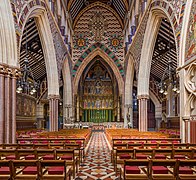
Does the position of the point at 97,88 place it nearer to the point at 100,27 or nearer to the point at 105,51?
the point at 105,51

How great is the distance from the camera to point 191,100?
390 inches

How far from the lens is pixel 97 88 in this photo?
42281 mm

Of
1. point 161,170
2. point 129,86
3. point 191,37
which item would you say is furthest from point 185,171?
point 129,86

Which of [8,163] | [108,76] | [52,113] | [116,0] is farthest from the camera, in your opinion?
Answer: [108,76]

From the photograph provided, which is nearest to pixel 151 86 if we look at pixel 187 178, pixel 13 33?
pixel 13 33

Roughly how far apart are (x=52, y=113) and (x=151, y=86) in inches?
670

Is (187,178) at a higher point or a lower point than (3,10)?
lower

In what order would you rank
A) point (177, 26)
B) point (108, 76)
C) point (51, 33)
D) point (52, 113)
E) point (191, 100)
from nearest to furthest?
point (191, 100), point (177, 26), point (51, 33), point (52, 113), point (108, 76)

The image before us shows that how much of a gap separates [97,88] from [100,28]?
12005 mm

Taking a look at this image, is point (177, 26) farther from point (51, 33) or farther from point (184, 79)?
point (51, 33)

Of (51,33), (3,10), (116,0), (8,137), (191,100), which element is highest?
(116,0)

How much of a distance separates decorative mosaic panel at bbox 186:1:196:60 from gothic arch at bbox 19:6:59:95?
352 inches

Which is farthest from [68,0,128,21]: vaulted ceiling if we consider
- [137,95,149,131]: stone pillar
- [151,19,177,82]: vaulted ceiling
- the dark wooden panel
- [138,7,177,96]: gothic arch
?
the dark wooden panel

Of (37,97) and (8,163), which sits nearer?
(8,163)
